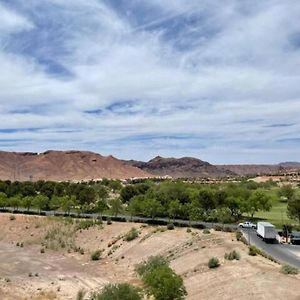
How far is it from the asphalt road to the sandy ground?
2.77m

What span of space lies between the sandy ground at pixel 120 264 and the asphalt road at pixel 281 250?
9.08ft

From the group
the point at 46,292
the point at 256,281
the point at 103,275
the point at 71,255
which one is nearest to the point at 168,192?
the point at 71,255

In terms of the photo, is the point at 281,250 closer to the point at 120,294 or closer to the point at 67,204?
the point at 120,294

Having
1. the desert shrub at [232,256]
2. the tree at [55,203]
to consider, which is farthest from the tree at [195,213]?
the tree at [55,203]

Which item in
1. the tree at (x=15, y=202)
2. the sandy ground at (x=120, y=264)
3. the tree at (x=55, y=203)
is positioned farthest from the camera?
the tree at (x=15, y=202)

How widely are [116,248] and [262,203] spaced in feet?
91.8

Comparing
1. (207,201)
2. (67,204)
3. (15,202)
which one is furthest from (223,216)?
(15,202)

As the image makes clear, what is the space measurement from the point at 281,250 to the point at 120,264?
773 inches

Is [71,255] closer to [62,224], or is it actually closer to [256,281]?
[62,224]

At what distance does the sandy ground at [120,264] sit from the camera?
40594mm

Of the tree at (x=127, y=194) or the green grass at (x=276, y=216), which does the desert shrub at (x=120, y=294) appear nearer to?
the green grass at (x=276, y=216)

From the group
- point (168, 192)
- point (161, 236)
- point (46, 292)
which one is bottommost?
point (46, 292)

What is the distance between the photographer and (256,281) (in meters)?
39.9

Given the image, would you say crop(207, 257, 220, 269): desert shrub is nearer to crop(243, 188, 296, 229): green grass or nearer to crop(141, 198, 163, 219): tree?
crop(243, 188, 296, 229): green grass
